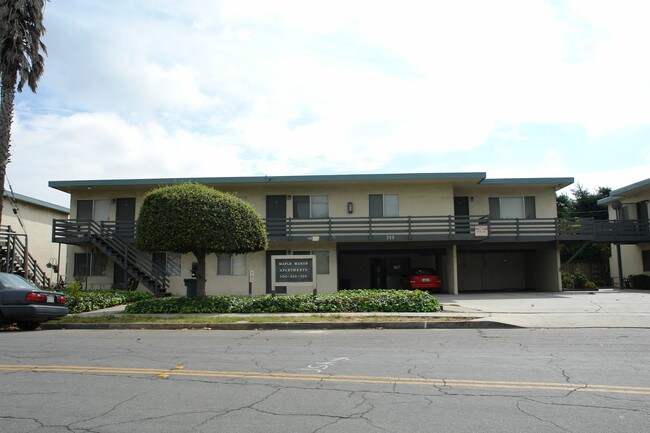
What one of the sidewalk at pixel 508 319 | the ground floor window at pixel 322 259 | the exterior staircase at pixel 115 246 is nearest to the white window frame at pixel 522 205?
the ground floor window at pixel 322 259

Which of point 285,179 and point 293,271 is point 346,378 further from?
point 285,179

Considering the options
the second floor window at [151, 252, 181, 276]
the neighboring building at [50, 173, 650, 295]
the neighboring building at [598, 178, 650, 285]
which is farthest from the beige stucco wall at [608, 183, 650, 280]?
the second floor window at [151, 252, 181, 276]

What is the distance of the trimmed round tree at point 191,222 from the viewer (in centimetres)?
1725

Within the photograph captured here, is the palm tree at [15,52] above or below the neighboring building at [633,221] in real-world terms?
above

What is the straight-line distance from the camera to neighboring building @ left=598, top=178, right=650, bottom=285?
2767cm

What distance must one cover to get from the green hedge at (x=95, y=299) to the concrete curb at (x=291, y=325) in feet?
9.56

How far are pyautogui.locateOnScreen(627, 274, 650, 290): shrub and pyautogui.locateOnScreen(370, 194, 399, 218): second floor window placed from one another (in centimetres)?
1354

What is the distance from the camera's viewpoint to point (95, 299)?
19.0 meters

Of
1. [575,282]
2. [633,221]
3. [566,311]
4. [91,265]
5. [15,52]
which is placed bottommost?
[566,311]

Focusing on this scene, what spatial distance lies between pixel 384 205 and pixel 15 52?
54.8 feet

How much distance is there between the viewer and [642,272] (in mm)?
29562

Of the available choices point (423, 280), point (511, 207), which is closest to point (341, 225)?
point (423, 280)

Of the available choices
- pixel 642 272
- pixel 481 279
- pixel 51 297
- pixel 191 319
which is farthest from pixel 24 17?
pixel 642 272

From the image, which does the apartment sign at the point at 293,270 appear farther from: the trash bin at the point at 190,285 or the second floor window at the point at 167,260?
the second floor window at the point at 167,260
